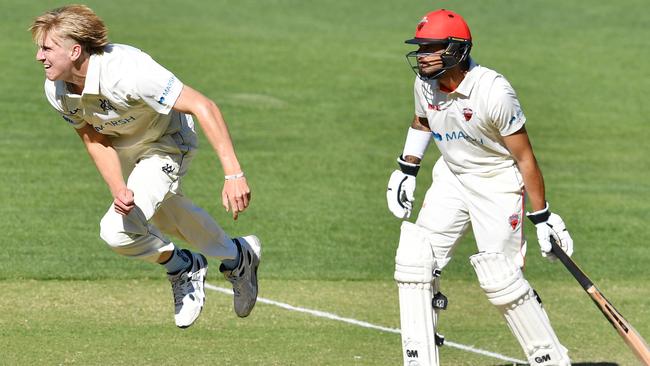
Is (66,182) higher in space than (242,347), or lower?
lower

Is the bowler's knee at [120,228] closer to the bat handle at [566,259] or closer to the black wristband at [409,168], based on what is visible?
the black wristband at [409,168]

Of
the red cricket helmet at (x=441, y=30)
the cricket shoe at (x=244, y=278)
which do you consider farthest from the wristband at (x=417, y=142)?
the cricket shoe at (x=244, y=278)

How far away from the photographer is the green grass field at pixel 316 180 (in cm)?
895

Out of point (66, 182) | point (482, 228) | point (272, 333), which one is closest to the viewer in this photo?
point (482, 228)

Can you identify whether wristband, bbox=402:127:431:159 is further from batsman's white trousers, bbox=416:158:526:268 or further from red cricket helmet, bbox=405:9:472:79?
red cricket helmet, bbox=405:9:472:79

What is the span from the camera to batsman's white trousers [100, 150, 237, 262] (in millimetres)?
7652

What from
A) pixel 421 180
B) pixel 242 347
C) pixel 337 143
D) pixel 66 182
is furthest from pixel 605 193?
pixel 242 347

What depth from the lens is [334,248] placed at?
1183 cm

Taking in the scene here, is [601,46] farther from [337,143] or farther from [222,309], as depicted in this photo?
[222,309]

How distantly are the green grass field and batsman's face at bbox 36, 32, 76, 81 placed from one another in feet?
6.42

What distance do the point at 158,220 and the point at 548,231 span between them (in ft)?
8.88

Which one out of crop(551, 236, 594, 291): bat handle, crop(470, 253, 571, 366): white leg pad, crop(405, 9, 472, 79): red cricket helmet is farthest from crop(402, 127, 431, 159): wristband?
crop(551, 236, 594, 291): bat handle

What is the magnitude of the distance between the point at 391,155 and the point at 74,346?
27.2ft

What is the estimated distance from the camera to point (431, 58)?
24.1 feet
